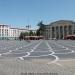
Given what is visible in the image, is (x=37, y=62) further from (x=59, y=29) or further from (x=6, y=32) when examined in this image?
(x=6, y=32)

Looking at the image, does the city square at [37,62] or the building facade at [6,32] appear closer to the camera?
the city square at [37,62]

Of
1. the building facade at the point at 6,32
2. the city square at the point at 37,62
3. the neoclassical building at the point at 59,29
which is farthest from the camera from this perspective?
the building facade at the point at 6,32

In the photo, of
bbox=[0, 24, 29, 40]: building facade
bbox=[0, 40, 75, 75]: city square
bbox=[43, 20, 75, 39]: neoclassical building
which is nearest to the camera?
bbox=[0, 40, 75, 75]: city square

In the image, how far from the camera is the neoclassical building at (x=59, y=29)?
538ft

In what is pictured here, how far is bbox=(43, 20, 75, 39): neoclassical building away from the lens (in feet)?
538

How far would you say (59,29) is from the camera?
171000 mm

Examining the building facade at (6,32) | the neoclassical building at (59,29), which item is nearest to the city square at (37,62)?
the neoclassical building at (59,29)

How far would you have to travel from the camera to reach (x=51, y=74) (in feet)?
26.1

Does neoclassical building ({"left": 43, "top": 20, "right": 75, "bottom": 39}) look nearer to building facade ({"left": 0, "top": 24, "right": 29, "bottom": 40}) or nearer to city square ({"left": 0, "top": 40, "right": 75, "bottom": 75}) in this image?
building facade ({"left": 0, "top": 24, "right": 29, "bottom": 40})

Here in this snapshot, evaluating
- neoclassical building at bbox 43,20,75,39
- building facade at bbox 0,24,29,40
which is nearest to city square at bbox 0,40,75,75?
neoclassical building at bbox 43,20,75,39

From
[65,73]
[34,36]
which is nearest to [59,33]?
[34,36]

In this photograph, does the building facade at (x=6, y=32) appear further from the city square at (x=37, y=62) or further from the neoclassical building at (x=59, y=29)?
the city square at (x=37, y=62)

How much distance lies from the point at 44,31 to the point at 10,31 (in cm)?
3087

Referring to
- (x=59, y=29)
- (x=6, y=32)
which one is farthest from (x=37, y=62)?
(x=6, y=32)
